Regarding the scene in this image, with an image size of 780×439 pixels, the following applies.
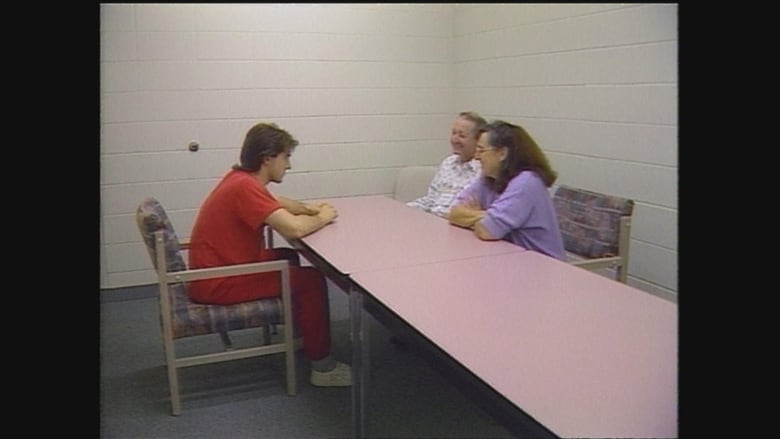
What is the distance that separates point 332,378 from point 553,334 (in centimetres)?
112

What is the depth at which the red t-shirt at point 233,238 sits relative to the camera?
2.11 meters

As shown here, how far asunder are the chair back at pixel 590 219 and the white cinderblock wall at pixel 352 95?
15 centimetres

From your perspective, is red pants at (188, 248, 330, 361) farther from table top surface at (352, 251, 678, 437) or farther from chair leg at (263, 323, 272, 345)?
table top surface at (352, 251, 678, 437)

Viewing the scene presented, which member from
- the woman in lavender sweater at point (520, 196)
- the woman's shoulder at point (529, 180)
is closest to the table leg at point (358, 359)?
the woman in lavender sweater at point (520, 196)

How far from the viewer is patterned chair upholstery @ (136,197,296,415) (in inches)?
80.5

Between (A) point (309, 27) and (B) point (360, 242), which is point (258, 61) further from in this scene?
(B) point (360, 242)

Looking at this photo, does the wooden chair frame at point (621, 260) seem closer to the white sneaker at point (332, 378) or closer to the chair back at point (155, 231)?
the white sneaker at point (332, 378)

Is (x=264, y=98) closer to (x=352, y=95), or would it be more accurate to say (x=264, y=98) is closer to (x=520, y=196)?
(x=352, y=95)

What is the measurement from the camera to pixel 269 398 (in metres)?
2.13

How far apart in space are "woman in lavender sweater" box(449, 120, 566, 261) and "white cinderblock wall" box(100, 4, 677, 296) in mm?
494

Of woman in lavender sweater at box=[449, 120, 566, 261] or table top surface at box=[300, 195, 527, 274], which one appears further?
woman in lavender sweater at box=[449, 120, 566, 261]

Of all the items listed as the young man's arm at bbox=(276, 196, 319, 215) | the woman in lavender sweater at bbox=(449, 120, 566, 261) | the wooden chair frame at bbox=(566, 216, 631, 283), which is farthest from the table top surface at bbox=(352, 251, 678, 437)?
the young man's arm at bbox=(276, 196, 319, 215)
